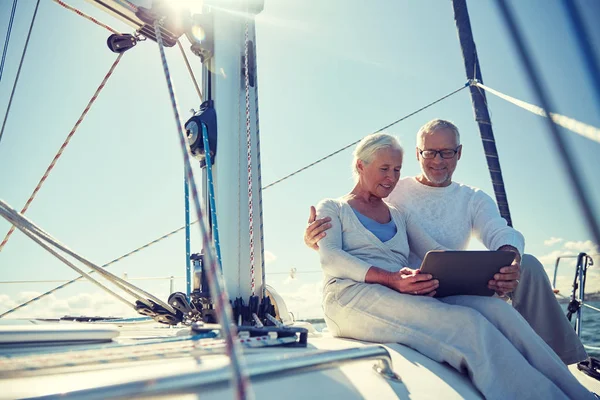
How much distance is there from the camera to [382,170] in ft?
5.70

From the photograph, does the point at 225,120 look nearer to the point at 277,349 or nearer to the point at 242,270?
the point at 242,270

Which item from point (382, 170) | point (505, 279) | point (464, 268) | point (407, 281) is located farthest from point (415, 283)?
point (382, 170)

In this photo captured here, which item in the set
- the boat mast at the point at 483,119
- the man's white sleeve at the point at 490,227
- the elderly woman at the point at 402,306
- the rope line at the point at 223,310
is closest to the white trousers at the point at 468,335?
the elderly woman at the point at 402,306

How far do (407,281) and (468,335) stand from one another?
0.24 meters

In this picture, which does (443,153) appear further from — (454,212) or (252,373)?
(252,373)

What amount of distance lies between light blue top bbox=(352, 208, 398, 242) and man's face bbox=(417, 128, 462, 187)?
497mm

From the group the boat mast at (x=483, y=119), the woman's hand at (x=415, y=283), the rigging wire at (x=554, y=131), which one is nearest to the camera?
the rigging wire at (x=554, y=131)

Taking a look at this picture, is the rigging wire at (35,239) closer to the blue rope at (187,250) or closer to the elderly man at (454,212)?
the blue rope at (187,250)

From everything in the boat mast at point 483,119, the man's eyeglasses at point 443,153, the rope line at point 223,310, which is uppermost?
the boat mast at point 483,119

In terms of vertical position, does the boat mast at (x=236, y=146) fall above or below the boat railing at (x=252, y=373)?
above

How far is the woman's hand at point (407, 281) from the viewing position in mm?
1371

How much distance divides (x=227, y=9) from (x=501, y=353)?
5.65 ft

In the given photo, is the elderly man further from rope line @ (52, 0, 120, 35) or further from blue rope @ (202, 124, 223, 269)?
rope line @ (52, 0, 120, 35)

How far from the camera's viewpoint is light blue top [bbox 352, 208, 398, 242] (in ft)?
5.65
